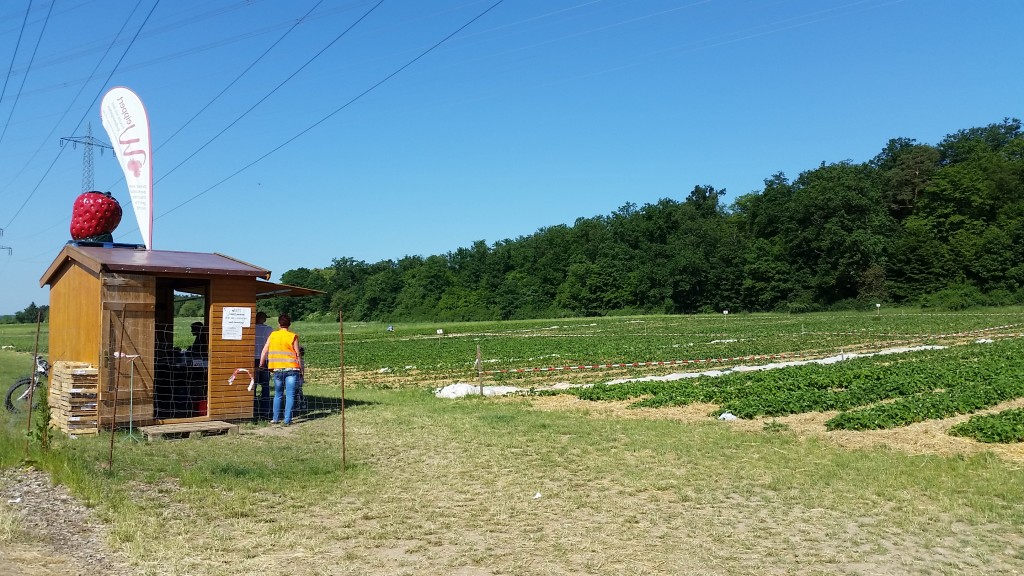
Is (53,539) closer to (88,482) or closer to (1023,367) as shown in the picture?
(88,482)

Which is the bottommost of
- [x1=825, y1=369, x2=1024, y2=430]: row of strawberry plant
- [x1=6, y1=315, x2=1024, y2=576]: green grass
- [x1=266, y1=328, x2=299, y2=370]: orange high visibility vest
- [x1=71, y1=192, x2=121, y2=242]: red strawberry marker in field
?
[x1=6, y1=315, x2=1024, y2=576]: green grass

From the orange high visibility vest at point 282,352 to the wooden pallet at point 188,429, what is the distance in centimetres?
130

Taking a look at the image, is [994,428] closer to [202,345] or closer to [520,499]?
[520,499]

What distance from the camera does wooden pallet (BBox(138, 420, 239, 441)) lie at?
11938 mm

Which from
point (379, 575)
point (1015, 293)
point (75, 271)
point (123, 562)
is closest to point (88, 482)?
point (123, 562)

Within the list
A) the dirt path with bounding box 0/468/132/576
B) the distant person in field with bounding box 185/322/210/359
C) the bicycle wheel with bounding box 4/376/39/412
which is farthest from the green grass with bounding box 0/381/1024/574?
the bicycle wheel with bounding box 4/376/39/412

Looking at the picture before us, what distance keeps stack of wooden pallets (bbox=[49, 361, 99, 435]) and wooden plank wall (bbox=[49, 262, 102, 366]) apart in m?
0.30

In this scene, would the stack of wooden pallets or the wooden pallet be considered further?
the stack of wooden pallets

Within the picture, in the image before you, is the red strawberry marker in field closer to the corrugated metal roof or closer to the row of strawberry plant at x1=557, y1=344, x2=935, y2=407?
the corrugated metal roof

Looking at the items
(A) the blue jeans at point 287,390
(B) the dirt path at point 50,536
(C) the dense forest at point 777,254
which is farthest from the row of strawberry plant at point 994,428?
(C) the dense forest at point 777,254

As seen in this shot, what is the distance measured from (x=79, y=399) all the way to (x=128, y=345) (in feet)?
3.68

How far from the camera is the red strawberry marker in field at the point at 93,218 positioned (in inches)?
582

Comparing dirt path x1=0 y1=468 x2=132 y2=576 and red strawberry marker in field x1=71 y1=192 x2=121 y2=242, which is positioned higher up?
red strawberry marker in field x1=71 y1=192 x2=121 y2=242

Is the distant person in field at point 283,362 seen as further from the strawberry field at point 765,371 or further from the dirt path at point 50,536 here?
the strawberry field at point 765,371
